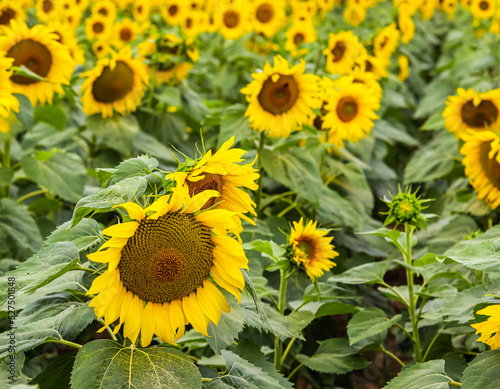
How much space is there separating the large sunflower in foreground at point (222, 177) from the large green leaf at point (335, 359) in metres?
Result: 0.64

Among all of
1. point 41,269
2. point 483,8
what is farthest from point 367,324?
point 483,8

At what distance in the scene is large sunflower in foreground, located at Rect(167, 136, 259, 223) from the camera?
110 centimetres

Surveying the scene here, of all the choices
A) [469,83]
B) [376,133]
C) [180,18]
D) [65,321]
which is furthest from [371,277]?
[180,18]

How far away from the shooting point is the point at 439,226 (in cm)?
249

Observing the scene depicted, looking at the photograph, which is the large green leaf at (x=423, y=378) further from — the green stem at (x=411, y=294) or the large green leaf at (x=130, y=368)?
the large green leaf at (x=130, y=368)

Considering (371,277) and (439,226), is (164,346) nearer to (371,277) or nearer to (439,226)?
(371,277)

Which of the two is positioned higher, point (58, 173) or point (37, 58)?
point (37, 58)

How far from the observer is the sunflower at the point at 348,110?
2.30 metres

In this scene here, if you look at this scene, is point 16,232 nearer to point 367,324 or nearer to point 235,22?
point 367,324

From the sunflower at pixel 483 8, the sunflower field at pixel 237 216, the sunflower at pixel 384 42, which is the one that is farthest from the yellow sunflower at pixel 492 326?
the sunflower at pixel 483 8

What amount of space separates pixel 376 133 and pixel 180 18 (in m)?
1.57

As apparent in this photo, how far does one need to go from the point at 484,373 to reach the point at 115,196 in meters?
0.74

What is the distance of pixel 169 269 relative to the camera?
1060 mm

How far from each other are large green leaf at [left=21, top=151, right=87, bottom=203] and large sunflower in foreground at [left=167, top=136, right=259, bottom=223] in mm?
1090
